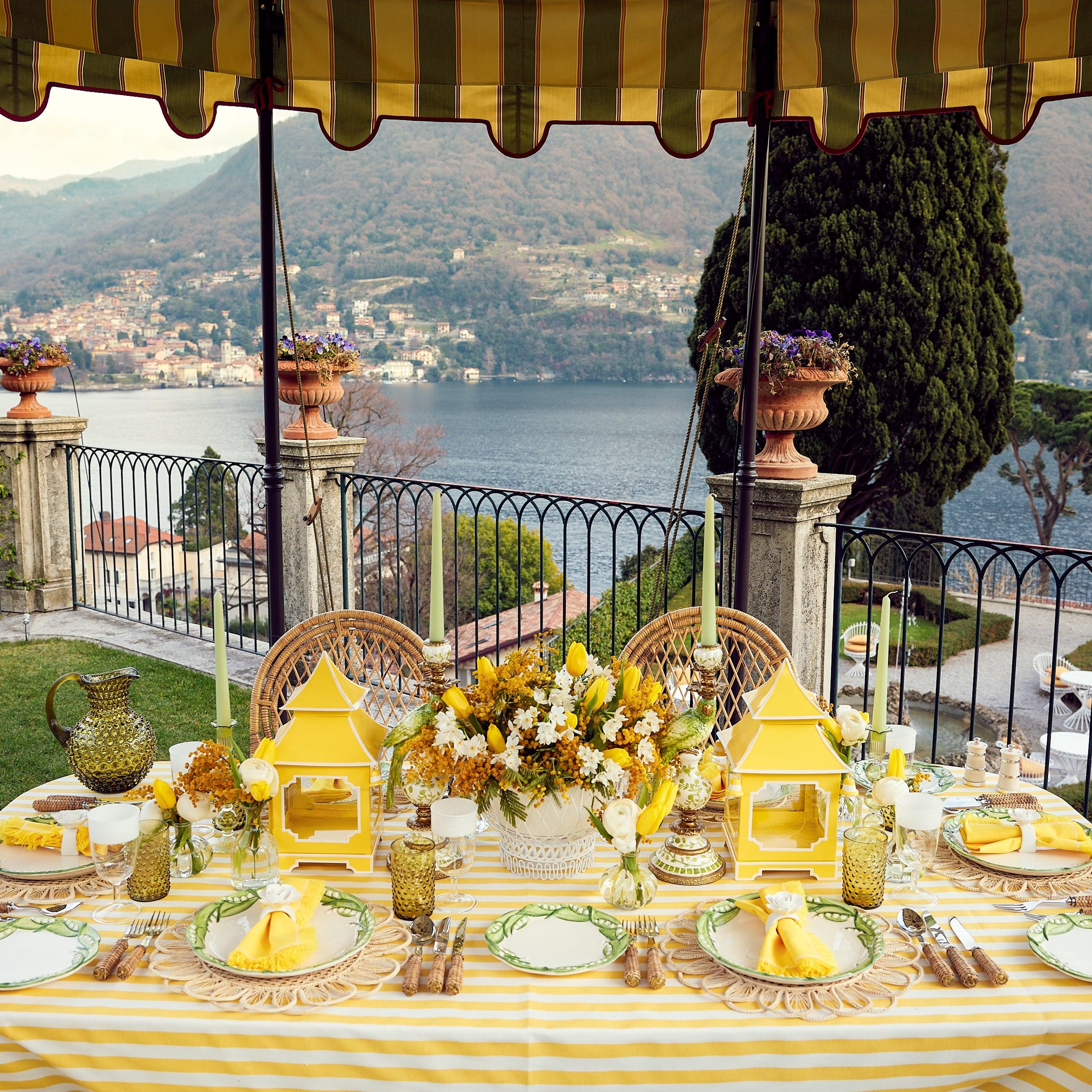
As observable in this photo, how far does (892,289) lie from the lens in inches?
444

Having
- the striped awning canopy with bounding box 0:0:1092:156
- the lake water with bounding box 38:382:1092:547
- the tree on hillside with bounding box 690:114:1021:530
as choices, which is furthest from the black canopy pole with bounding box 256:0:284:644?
the lake water with bounding box 38:382:1092:547

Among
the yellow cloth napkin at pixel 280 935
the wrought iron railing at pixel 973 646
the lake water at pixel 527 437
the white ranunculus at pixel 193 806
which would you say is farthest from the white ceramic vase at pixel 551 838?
the lake water at pixel 527 437

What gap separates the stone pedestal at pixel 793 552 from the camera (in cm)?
394

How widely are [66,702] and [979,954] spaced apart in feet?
15.8

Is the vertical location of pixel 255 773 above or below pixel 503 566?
above

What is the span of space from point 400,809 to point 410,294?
116ft

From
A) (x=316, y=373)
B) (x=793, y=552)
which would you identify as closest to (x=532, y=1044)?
(x=793, y=552)

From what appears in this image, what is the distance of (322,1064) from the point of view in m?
1.19

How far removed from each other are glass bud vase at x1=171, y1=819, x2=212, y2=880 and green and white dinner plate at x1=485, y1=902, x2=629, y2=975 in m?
0.53

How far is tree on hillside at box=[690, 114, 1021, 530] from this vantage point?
1102 cm

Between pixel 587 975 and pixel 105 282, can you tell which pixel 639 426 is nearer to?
pixel 105 282

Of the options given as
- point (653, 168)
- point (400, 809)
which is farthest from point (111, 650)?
point (653, 168)

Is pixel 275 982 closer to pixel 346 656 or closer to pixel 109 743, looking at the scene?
pixel 109 743

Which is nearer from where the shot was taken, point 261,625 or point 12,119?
point 12,119
